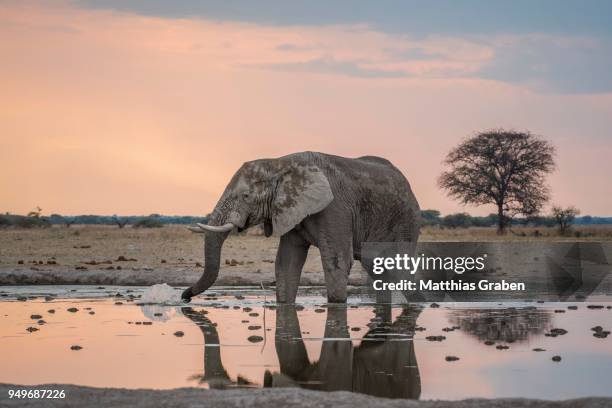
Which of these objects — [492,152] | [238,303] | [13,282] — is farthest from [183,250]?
[492,152]

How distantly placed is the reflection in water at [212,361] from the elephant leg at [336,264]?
9.52ft

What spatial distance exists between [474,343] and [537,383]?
357cm

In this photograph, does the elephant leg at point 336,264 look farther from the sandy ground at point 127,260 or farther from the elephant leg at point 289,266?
the sandy ground at point 127,260

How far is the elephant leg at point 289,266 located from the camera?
21.5 meters

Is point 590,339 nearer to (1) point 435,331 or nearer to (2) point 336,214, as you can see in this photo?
(1) point 435,331

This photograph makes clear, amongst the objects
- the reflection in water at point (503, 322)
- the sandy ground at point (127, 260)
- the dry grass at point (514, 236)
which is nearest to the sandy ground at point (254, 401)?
the reflection in water at point (503, 322)

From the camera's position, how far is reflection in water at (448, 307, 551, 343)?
17.0m

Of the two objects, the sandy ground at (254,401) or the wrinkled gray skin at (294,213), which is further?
the wrinkled gray skin at (294,213)

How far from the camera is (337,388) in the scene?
11.8 m

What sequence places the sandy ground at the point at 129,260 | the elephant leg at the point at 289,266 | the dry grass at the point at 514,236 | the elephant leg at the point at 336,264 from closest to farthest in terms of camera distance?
the elephant leg at the point at 336,264
the elephant leg at the point at 289,266
the sandy ground at the point at 129,260
the dry grass at the point at 514,236

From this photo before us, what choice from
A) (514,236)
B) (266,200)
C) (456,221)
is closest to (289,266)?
(266,200)

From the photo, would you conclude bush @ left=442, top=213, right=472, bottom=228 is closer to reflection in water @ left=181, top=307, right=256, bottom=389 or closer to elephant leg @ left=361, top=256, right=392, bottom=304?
elephant leg @ left=361, top=256, right=392, bottom=304

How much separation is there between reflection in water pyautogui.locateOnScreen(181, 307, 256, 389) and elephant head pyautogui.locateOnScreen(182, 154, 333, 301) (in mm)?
2303

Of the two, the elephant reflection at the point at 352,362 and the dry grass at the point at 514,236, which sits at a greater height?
the dry grass at the point at 514,236
